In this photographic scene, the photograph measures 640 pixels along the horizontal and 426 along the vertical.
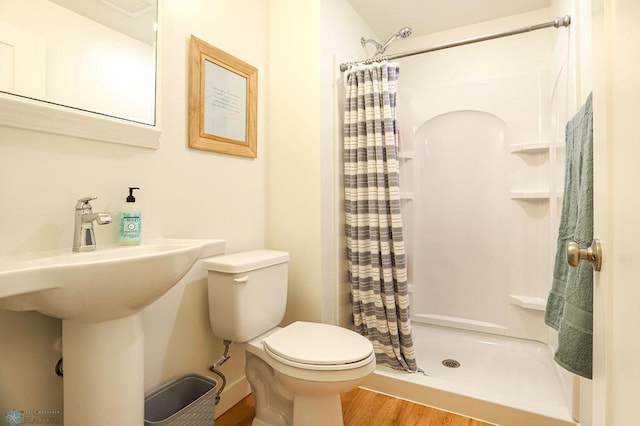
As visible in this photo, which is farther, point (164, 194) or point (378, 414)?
point (378, 414)

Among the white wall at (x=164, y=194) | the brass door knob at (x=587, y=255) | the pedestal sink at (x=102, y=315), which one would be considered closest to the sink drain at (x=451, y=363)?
the white wall at (x=164, y=194)

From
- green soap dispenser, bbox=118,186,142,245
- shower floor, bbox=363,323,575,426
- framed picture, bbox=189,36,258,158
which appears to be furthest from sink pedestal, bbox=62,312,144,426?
shower floor, bbox=363,323,575,426

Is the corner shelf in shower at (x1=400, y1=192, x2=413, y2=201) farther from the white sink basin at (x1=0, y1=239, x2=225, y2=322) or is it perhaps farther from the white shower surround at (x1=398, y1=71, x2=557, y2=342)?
the white sink basin at (x1=0, y1=239, x2=225, y2=322)

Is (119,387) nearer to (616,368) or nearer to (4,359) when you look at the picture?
(4,359)

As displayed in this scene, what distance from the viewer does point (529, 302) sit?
2279mm

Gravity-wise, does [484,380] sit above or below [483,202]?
below

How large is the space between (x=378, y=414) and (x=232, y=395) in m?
0.74

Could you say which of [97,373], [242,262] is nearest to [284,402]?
[242,262]

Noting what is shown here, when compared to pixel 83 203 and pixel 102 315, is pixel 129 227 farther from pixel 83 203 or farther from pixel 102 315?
pixel 102 315

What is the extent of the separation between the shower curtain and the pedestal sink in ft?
3.55

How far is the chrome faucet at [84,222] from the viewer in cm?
104

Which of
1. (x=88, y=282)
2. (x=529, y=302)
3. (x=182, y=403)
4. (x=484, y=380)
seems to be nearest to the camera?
(x=88, y=282)

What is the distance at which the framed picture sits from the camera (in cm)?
152

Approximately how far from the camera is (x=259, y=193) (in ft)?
6.32
